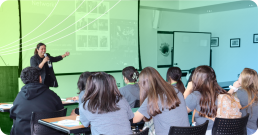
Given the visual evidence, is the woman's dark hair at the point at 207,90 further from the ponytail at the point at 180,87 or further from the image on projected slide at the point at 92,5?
the image on projected slide at the point at 92,5

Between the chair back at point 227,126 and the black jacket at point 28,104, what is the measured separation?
66.5 inches

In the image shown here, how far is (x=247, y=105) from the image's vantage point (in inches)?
113

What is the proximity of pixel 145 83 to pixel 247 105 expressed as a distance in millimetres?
1430

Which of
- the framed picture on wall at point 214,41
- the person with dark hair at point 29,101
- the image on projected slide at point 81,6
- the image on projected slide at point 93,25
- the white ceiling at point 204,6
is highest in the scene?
the white ceiling at point 204,6

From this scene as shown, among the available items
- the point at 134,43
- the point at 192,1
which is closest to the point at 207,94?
the point at 134,43

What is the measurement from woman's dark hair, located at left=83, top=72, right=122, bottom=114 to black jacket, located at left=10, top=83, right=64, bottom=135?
2.64 feet

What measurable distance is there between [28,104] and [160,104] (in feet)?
4.61

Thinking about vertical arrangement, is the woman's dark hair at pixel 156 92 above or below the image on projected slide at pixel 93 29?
below

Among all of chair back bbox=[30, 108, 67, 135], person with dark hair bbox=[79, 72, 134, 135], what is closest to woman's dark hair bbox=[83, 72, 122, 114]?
person with dark hair bbox=[79, 72, 134, 135]

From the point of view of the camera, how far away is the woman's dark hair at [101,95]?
1.99 meters

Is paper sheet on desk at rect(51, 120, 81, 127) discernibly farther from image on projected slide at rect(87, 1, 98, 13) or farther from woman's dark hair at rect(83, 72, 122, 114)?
image on projected slide at rect(87, 1, 98, 13)

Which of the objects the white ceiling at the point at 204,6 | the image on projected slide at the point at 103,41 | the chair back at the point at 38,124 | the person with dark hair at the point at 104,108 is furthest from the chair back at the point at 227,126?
the white ceiling at the point at 204,6

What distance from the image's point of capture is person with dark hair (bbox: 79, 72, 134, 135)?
1.98 metres

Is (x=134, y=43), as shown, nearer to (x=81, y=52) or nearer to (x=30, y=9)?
(x=81, y=52)
